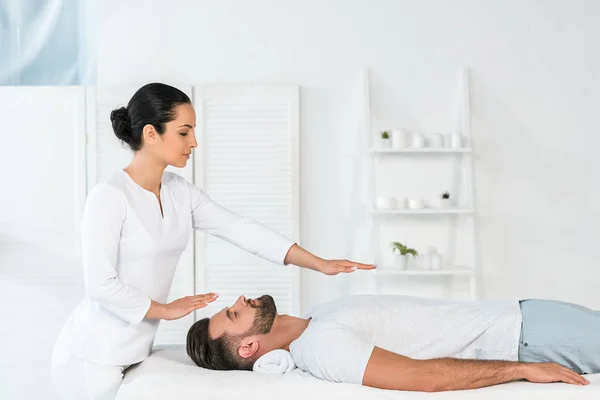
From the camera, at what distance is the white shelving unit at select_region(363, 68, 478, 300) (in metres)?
3.58

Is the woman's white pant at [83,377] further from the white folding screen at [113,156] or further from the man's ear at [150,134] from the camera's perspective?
the white folding screen at [113,156]

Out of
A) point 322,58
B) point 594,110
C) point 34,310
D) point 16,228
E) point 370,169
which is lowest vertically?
point 34,310

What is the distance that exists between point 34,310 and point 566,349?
2.72m

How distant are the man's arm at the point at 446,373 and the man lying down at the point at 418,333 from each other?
0.03 meters

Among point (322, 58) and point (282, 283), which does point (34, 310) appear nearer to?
point (282, 283)

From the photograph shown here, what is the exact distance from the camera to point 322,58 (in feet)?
12.4

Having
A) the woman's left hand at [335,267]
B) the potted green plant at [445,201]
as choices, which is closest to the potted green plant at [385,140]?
the potted green plant at [445,201]

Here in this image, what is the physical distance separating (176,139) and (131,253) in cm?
39

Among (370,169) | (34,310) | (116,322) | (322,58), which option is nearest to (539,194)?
(370,169)

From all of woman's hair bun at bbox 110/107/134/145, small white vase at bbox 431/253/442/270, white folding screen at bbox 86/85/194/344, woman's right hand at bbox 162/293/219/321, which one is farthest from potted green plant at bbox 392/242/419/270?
woman's hair bun at bbox 110/107/134/145

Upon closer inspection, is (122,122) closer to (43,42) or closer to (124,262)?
(124,262)

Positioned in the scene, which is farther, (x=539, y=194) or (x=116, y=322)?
(x=539, y=194)

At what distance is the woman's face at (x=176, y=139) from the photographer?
225cm

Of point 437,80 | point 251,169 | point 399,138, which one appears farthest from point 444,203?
point 251,169
